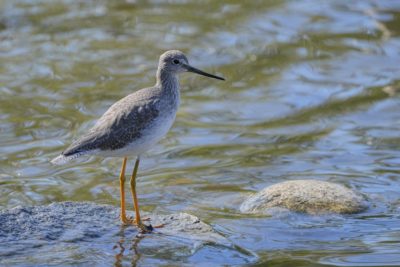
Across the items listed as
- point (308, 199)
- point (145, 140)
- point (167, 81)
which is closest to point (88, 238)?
point (145, 140)

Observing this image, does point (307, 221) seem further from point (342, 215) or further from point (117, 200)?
point (117, 200)

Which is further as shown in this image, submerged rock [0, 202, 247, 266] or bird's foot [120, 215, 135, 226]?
bird's foot [120, 215, 135, 226]

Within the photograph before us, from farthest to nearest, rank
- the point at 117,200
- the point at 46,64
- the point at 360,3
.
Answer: the point at 360,3
the point at 46,64
the point at 117,200

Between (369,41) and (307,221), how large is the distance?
22.8 ft

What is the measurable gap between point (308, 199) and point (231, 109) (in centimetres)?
385

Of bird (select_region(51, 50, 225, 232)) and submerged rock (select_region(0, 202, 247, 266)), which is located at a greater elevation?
bird (select_region(51, 50, 225, 232))

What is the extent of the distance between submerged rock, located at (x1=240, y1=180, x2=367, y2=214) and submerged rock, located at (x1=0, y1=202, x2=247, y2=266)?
1135 millimetres

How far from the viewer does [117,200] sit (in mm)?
10031

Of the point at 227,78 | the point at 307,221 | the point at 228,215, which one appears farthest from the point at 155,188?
the point at 227,78

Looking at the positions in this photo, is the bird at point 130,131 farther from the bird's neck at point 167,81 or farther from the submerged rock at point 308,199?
the submerged rock at point 308,199

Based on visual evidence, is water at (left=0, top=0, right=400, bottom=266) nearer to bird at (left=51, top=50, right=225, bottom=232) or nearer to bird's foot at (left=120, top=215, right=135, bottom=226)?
bird's foot at (left=120, top=215, right=135, bottom=226)

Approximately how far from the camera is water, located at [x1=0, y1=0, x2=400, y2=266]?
9031mm

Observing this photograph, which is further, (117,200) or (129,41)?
(129,41)

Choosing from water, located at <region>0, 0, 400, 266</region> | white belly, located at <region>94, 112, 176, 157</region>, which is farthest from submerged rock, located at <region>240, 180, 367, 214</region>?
white belly, located at <region>94, 112, 176, 157</region>
